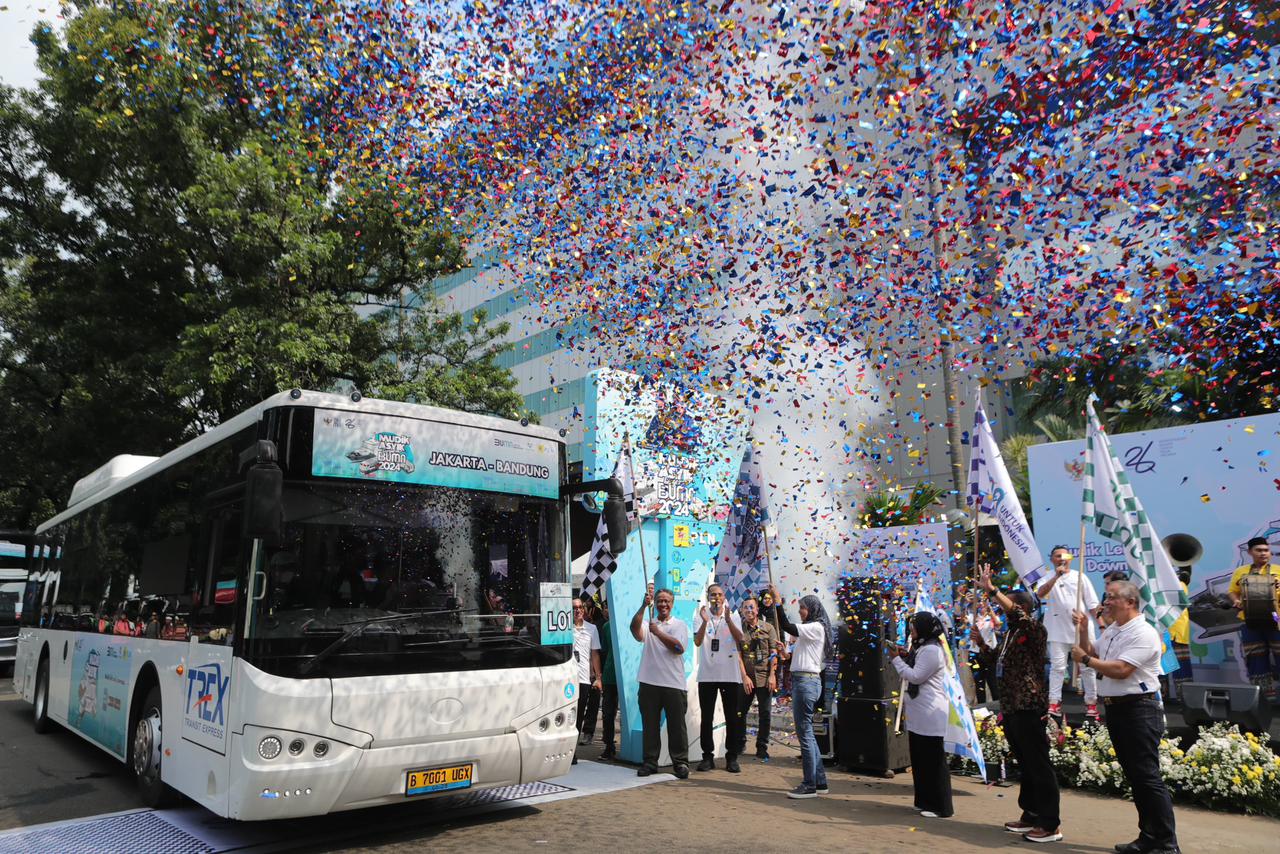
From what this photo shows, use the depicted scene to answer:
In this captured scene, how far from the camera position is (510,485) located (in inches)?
259

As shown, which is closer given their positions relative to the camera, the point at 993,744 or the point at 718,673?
the point at 993,744

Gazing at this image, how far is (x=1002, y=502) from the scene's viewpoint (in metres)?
7.64

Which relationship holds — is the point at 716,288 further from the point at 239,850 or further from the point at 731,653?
the point at 239,850

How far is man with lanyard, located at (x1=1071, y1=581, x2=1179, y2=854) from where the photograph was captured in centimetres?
556

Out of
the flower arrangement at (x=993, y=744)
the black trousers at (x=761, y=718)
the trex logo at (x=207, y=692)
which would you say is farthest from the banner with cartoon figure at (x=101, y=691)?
the flower arrangement at (x=993, y=744)

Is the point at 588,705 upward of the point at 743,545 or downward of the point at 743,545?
downward

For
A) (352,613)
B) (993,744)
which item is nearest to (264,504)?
(352,613)

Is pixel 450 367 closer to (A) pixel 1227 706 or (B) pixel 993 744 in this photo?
(B) pixel 993 744

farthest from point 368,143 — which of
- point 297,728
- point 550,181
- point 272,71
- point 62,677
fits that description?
point 297,728

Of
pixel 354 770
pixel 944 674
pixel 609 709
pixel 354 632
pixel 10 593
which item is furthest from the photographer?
pixel 10 593

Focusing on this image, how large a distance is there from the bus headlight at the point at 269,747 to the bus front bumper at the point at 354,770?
1.0 inches

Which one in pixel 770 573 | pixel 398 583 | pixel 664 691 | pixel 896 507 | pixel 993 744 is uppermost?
pixel 896 507

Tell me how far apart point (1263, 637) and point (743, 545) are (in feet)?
Answer: 17.9

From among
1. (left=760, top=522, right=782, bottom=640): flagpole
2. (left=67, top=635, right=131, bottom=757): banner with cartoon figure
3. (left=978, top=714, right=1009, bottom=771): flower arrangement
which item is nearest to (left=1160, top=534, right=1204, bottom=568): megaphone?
(left=978, top=714, right=1009, bottom=771): flower arrangement
